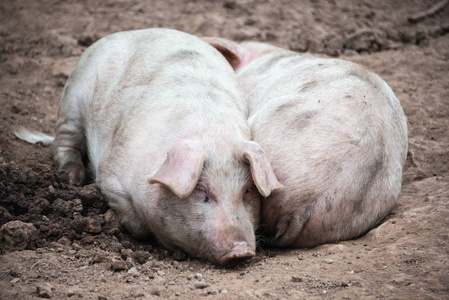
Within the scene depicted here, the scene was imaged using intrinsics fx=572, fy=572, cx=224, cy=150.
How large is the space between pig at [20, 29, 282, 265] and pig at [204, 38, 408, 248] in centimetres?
24

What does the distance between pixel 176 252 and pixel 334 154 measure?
1.42 meters

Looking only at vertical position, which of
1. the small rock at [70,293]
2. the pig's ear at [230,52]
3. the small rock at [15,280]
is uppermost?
the pig's ear at [230,52]

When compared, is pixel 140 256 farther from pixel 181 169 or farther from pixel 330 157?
pixel 330 157

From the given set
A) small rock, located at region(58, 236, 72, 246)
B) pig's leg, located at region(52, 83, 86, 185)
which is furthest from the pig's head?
pig's leg, located at region(52, 83, 86, 185)

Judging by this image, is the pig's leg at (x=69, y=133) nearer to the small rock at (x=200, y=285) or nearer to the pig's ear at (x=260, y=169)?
the pig's ear at (x=260, y=169)

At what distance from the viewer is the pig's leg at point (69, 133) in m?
5.95

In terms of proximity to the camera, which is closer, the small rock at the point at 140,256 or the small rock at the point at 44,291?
the small rock at the point at 44,291

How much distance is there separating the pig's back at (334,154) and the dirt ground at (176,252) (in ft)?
0.66

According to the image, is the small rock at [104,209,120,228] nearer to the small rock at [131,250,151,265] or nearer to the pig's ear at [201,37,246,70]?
the small rock at [131,250,151,265]

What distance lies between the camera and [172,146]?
4.26m

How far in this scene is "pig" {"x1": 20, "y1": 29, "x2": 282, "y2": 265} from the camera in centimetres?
405

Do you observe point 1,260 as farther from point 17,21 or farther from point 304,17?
point 304,17

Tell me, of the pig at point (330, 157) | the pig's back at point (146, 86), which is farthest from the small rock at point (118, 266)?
the pig at point (330, 157)

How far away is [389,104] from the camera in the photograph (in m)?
4.96
